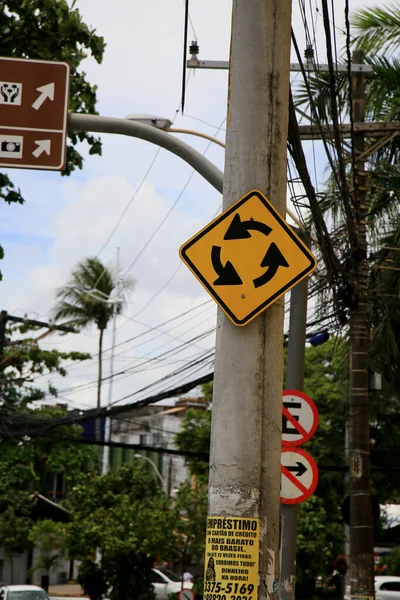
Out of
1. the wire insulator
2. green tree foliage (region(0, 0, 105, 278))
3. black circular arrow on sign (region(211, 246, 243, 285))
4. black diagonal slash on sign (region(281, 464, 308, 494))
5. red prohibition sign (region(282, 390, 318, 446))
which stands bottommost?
black diagonal slash on sign (region(281, 464, 308, 494))

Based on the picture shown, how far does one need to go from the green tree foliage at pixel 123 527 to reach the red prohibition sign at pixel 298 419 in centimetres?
1967

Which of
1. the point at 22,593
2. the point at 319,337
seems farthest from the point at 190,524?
the point at 319,337

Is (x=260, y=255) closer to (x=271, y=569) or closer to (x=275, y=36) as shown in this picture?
(x=275, y=36)

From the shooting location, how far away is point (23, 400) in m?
27.1

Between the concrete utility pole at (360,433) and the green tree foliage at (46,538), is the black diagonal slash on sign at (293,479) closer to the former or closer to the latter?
the concrete utility pole at (360,433)

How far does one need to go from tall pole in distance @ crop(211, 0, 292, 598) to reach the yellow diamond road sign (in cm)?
9

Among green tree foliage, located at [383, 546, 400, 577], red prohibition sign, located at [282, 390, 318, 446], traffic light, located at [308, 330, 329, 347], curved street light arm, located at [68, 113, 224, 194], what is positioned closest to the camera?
curved street light arm, located at [68, 113, 224, 194]

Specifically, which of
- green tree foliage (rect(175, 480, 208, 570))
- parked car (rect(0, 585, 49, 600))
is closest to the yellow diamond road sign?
parked car (rect(0, 585, 49, 600))

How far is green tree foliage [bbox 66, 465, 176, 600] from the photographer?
89.0 feet

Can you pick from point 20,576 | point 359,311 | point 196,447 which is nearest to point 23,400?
point 196,447

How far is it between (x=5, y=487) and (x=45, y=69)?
96.3 feet

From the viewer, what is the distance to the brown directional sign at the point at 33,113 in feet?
22.4

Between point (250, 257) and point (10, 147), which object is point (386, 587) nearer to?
point (10, 147)

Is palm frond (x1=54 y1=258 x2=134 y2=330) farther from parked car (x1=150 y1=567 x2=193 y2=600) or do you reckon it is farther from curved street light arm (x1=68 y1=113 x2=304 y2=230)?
curved street light arm (x1=68 y1=113 x2=304 y2=230)
